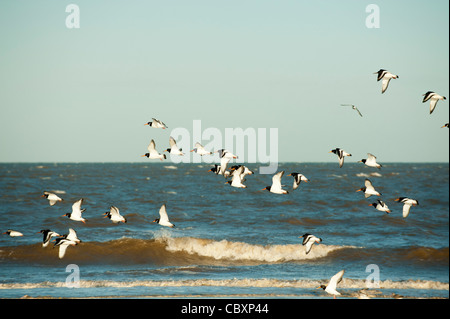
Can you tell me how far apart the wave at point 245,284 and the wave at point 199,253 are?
421 centimetres

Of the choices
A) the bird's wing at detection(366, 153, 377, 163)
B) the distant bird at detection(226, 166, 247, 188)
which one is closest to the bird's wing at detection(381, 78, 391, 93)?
the bird's wing at detection(366, 153, 377, 163)

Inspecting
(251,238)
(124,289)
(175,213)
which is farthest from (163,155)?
(175,213)

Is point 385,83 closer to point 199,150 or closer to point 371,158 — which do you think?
point 371,158

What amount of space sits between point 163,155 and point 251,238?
409 inches

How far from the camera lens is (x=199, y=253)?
24.2 metres

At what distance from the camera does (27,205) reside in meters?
35.9

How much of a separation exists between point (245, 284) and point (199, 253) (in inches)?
272

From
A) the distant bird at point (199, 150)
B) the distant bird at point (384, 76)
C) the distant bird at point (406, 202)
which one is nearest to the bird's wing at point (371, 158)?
the distant bird at point (406, 202)

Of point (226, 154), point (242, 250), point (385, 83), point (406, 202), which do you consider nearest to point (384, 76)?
point (385, 83)

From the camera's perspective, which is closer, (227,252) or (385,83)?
(385,83)

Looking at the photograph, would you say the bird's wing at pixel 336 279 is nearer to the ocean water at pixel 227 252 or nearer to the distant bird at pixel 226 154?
the ocean water at pixel 227 252

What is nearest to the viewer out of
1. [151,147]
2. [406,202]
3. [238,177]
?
[406,202]

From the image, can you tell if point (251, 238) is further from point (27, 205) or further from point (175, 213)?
point (27, 205)

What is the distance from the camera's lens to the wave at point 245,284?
56.2 ft
